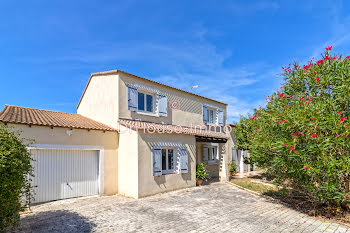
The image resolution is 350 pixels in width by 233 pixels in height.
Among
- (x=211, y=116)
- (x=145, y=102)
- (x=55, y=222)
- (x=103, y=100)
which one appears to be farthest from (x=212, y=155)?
(x=55, y=222)

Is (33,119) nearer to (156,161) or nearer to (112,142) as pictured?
(112,142)

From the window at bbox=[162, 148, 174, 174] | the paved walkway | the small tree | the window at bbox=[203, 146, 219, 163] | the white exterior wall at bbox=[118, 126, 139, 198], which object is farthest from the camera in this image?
the window at bbox=[203, 146, 219, 163]

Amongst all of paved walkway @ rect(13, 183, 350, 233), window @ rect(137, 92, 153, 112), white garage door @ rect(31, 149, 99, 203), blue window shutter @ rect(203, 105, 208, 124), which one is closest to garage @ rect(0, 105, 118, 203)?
white garage door @ rect(31, 149, 99, 203)

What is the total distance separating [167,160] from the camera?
12.6 meters

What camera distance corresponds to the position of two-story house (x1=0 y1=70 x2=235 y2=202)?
9445 millimetres

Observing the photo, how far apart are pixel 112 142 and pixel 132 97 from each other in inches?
123

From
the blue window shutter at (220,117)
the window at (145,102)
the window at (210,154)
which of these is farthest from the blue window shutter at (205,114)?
the window at (145,102)

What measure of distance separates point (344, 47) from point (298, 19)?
4.37 metres

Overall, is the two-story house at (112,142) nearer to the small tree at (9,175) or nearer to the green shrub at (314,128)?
the small tree at (9,175)

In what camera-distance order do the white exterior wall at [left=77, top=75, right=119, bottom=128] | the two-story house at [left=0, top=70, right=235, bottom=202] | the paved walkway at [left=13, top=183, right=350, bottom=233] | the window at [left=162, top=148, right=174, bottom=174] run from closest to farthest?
the paved walkway at [left=13, top=183, right=350, bottom=233] < the two-story house at [left=0, top=70, right=235, bottom=202] < the white exterior wall at [left=77, top=75, right=119, bottom=128] < the window at [left=162, top=148, right=174, bottom=174]

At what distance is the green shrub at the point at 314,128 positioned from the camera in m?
6.90

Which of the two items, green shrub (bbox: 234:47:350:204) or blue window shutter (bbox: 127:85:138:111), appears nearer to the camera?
green shrub (bbox: 234:47:350:204)

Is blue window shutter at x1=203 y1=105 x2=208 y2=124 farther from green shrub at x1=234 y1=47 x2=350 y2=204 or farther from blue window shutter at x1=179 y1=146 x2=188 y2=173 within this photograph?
green shrub at x1=234 y1=47 x2=350 y2=204

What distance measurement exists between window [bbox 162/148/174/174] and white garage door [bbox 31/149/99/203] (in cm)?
387
